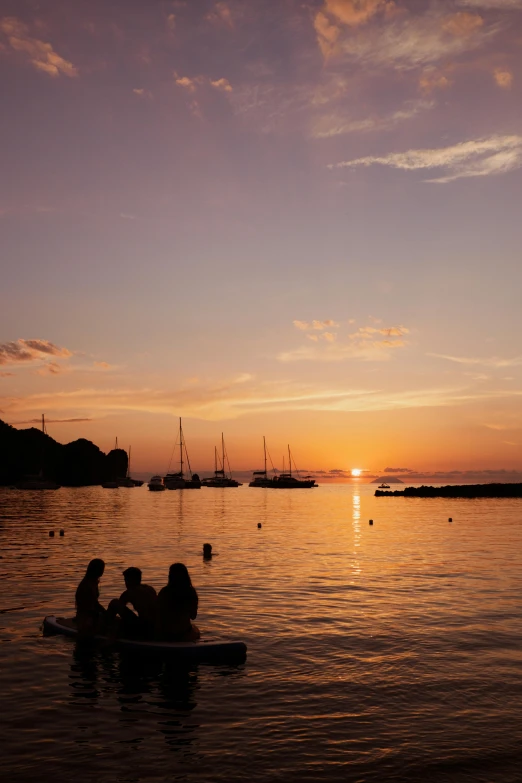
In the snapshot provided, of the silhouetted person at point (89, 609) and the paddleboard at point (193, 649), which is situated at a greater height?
the silhouetted person at point (89, 609)

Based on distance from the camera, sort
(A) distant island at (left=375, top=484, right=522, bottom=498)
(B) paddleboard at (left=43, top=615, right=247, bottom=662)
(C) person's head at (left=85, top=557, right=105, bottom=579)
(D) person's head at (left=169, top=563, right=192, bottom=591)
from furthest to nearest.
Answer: (A) distant island at (left=375, top=484, right=522, bottom=498), (C) person's head at (left=85, top=557, right=105, bottom=579), (B) paddleboard at (left=43, top=615, right=247, bottom=662), (D) person's head at (left=169, top=563, right=192, bottom=591)

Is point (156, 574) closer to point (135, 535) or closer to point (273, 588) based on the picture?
point (273, 588)

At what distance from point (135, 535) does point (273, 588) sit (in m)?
27.2

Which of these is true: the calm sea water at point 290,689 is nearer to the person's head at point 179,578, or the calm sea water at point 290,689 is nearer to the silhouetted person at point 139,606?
the silhouetted person at point 139,606

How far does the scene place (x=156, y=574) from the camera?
99.5 ft

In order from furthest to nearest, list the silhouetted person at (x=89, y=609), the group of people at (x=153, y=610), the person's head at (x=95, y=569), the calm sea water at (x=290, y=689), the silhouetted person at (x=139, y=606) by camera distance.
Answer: the silhouetted person at (x=89, y=609)
the person's head at (x=95, y=569)
the silhouetted person at (x=139, y=606)
the group of people at (x=153, y=610)
the calm sea water at (x=290, y=689)

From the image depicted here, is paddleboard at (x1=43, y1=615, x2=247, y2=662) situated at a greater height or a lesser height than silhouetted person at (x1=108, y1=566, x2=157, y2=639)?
lesser

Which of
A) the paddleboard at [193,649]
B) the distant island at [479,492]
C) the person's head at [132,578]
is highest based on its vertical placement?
the person's head at [132,578]

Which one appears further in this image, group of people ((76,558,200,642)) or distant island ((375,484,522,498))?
distant island ((375,484,522,498))

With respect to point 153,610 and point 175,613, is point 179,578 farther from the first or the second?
point 153,610

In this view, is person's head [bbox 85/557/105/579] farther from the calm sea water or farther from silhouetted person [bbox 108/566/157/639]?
the calm sea water

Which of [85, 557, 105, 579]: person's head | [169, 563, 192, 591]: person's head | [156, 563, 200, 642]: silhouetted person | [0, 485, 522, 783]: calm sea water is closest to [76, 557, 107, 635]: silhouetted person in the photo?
[85, 557, 105, 579]: person's head

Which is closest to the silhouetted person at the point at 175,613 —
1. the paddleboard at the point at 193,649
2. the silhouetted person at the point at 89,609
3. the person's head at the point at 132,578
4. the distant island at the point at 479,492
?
the paddleboard at the point at 193,649

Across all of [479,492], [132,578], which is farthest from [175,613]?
[479,492]
